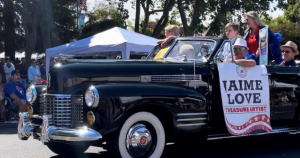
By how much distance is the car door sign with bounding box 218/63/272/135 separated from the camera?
6297mm

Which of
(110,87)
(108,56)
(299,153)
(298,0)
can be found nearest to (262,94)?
(299,153)

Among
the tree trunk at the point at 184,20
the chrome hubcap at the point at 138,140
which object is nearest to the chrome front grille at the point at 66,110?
the chrome hubcap at the point at 138,140

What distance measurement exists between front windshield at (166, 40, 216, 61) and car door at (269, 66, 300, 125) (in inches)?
39.3

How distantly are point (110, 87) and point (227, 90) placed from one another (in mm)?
1754

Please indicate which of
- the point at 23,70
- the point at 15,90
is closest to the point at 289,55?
the point at 15,90

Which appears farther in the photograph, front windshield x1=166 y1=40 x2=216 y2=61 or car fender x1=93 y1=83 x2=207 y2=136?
front windshield x1=166 y1=40 x2=216 y2=61

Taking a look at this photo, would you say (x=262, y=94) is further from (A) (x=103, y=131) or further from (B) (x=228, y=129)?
(A) (x=103, y=131)

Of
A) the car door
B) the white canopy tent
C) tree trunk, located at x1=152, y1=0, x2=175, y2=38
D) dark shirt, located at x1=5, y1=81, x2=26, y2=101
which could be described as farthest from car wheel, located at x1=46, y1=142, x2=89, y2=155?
tree trunk, located at x1=152, y1=0, x2=175, y2=38

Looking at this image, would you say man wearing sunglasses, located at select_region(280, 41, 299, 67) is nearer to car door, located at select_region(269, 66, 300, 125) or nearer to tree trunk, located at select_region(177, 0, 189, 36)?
car door, located at select_region(269, 66, 300, 125)

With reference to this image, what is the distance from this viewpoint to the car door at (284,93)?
22.4 ft

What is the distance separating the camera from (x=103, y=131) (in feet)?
17.2

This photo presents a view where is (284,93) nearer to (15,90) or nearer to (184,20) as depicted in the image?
(15,90)

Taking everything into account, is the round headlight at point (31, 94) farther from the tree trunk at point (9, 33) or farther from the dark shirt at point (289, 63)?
the tree trunk at point (9, 33)

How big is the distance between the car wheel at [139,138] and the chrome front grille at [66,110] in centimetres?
48
